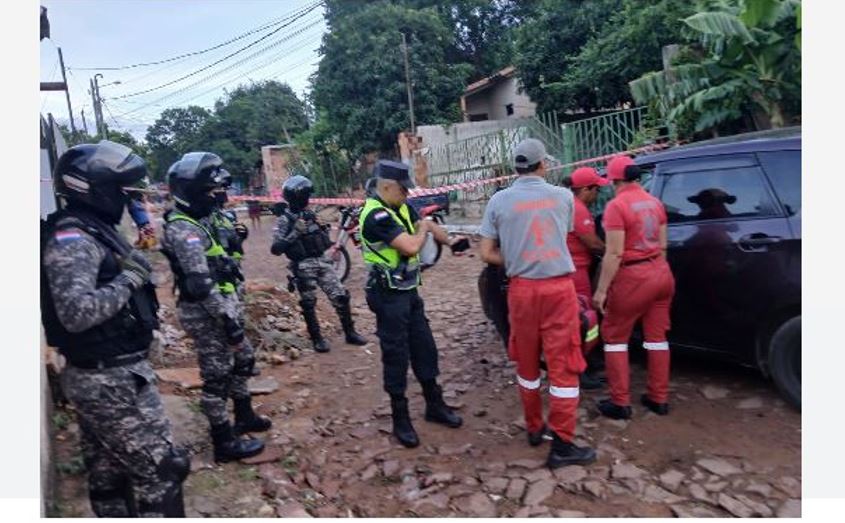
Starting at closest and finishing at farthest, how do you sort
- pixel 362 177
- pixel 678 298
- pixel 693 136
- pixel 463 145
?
pixel 678 298
pixel 693 136
pixel 463 145
pixel 362 177

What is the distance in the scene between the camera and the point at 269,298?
7203mm

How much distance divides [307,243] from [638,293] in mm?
3254

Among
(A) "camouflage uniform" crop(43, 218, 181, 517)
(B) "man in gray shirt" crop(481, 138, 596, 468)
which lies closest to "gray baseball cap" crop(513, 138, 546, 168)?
(B) "man in gray shirt" crop(481, 138, 596, 468)

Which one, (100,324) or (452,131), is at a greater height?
(452,131)

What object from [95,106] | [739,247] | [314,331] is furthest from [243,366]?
[95,106]

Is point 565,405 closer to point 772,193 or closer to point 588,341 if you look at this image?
point 588,341

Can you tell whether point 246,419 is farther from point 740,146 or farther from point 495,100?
point 495,100

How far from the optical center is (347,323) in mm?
6137

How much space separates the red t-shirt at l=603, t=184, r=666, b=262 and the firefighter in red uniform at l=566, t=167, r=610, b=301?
355mm

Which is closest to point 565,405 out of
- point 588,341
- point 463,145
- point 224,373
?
point 588,341

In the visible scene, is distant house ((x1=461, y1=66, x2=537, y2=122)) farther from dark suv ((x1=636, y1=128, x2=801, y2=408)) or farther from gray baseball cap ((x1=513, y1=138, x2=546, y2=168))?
gray baseball cap ((x1=513, y1=138, x2=546, y2=168))

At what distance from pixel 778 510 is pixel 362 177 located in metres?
19.5

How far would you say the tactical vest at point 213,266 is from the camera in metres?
3.59

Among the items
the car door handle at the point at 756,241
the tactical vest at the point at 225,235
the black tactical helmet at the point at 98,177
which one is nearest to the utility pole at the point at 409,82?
the tactical vest at the point at 225,235
